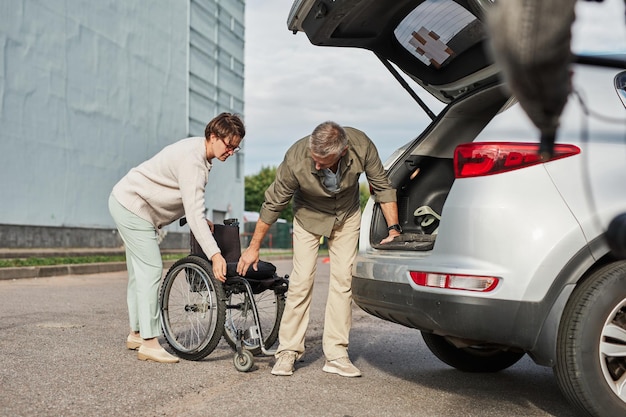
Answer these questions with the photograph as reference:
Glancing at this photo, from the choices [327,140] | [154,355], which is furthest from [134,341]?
[327,140]

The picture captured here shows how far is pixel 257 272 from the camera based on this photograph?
4.79m

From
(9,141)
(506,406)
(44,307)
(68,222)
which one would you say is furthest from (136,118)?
(506,406)

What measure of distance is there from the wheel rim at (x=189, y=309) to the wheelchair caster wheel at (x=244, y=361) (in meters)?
0.30

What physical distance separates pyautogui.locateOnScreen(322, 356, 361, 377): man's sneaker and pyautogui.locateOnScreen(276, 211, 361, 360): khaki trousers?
0.08 meters

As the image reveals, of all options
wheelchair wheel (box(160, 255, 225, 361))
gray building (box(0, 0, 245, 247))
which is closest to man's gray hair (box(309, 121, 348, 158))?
wheelchair wheel (box(160, 255, 225, 361))

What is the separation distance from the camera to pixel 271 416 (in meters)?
3.36

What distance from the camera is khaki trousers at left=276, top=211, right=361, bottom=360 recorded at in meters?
4.58

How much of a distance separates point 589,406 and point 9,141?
18.4 m

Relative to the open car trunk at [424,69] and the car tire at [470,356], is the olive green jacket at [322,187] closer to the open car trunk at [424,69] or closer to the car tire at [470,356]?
the open car trunk at [424,69]

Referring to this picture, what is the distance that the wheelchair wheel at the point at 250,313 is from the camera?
16.0 ft

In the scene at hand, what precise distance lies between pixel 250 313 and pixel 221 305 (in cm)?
34

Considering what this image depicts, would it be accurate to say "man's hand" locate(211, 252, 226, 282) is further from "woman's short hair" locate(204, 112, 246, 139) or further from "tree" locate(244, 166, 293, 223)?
"tree" locate(244, 166, 293, 223)

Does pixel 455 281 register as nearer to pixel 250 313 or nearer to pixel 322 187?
pixel 322 187

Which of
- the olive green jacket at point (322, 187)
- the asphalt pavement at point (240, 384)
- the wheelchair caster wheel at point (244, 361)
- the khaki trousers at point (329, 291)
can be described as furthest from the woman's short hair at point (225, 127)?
the asphalt pavement at point (240, 384)
